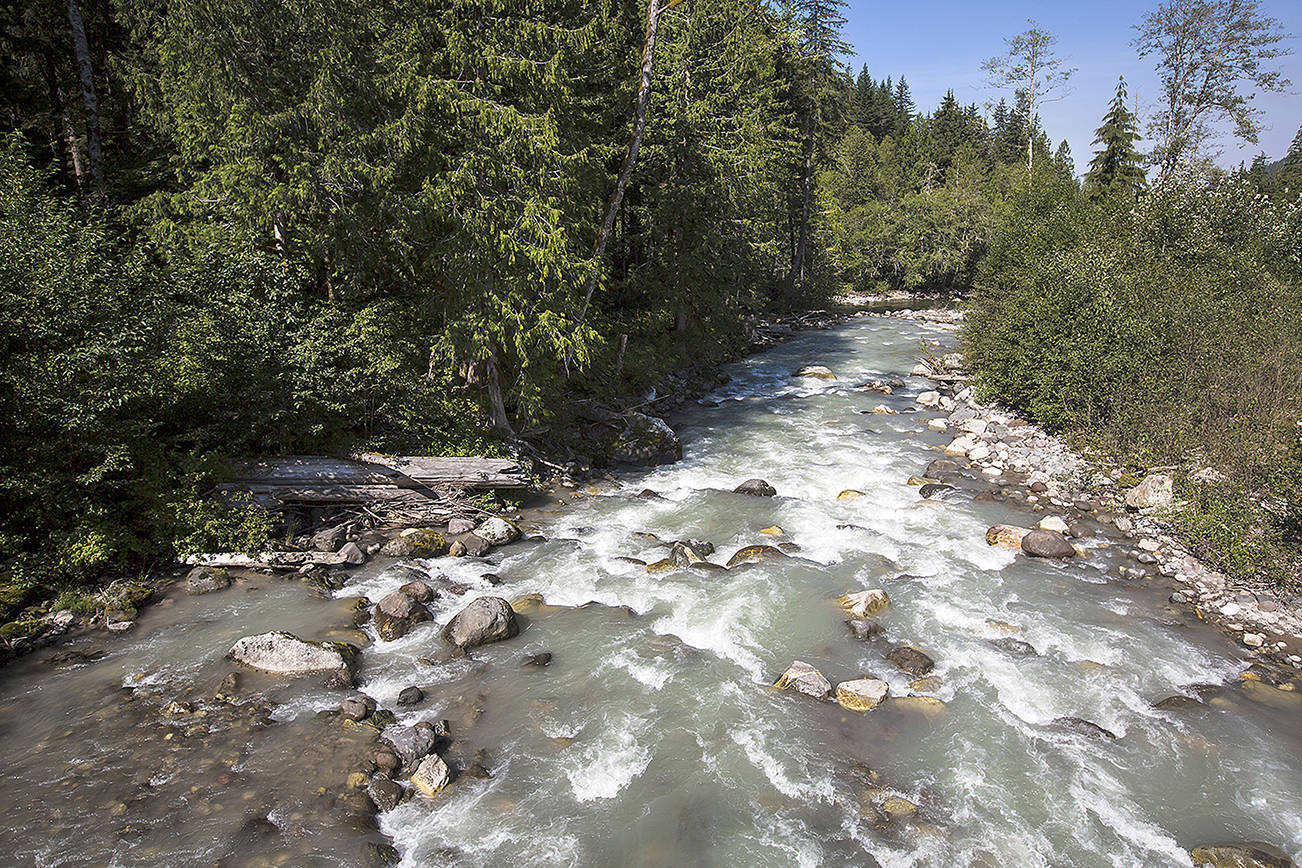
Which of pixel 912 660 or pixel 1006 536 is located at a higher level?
pixel 1006 536

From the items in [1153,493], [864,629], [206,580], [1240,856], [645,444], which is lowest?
[1240,856]

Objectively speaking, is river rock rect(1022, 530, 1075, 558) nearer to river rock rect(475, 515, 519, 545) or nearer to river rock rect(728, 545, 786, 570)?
river rock rect(728, 545, 786, 570)

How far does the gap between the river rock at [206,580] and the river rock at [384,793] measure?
5.50 metres

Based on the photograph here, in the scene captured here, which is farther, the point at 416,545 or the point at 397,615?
the point at 416,545

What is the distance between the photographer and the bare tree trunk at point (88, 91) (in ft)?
53.0

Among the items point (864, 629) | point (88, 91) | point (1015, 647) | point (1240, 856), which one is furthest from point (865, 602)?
point (88, 91)

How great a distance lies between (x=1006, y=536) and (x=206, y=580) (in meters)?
14.9

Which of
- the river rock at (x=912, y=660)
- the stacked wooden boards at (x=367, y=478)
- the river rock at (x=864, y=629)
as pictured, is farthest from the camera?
the stacked wooden boards at (x=367, y=478)

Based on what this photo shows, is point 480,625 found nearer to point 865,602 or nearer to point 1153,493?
point 865,602

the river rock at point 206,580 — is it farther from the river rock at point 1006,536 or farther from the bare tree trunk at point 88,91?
the river rock at point 1006,536

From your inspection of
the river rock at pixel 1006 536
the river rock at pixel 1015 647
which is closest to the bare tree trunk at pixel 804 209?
the river rock at pixel 1006 536

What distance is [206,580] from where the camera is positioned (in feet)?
35.6

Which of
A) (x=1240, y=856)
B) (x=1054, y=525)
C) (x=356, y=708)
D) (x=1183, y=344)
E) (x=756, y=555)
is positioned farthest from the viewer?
(x=1183, y=344)

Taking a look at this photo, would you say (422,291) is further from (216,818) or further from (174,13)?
(216,818)
